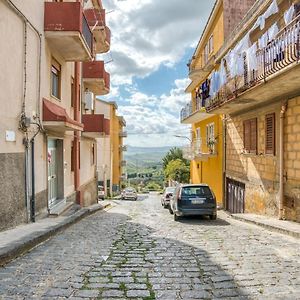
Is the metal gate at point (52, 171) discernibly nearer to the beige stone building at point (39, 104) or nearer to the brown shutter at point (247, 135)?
the beige stone building at point (39, 104)

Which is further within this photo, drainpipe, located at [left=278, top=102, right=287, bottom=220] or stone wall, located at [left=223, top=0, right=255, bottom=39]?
stone wall, located at [left=223, top=0, right=255, bottom=39]

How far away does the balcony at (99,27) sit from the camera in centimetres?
2012

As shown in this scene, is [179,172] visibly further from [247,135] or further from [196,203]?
[196,203]

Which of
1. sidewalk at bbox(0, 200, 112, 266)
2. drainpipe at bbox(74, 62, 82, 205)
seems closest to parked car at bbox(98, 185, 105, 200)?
drainpipe at bbox(74, 62, 82, 205)

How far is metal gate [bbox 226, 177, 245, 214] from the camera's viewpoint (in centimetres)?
1746

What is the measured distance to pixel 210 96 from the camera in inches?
723

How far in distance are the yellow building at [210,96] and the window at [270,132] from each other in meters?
3.88

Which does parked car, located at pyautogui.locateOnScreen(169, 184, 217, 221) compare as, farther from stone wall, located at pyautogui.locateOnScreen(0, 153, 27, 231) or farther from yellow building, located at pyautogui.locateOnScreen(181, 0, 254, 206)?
stone wall, located at pyautogui.locateOnScreen(0, 153, 27, 231)

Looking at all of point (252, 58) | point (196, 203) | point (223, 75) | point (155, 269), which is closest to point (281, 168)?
point (196, 203)

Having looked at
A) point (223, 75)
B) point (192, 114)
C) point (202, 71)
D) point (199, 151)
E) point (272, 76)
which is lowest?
point (199, 151)

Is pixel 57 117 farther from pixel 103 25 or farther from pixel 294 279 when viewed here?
pixel 103 25

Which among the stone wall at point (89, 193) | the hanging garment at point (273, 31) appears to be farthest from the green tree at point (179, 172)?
the hanging garment at point (273, 31)

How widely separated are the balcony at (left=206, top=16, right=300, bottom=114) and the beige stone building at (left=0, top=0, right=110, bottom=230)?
5785 millimetres

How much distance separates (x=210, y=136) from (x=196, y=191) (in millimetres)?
9962
